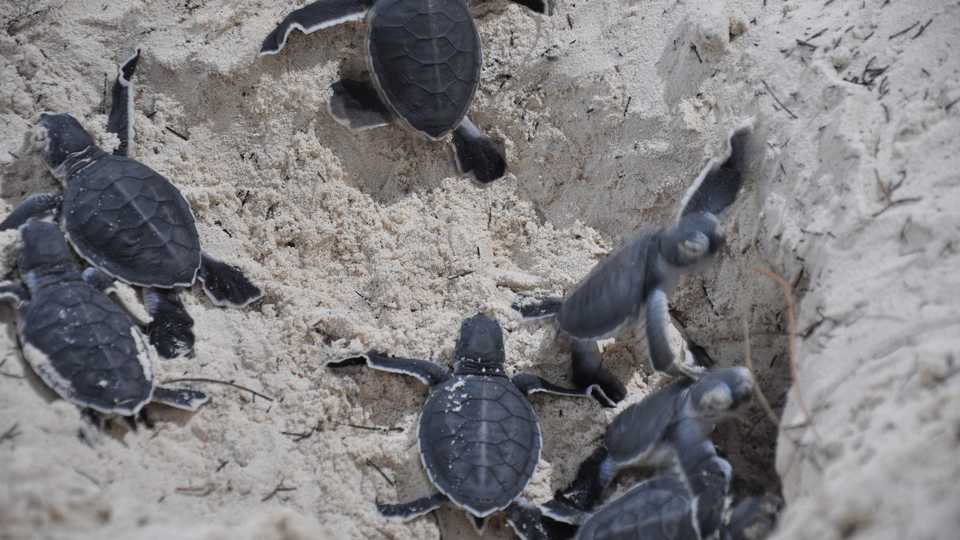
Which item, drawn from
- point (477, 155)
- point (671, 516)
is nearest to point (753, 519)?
point (671, 516)

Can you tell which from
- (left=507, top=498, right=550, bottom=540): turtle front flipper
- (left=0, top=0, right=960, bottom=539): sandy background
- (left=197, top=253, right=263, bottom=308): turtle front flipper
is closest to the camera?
(left=0, top=0, right=960, bottom=539): sandy background

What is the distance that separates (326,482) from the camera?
8.35 feet

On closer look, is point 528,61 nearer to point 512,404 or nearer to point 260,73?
point 260,73

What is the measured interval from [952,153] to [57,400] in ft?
8.20

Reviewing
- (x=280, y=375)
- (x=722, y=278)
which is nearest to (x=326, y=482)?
(x=280, y=375)

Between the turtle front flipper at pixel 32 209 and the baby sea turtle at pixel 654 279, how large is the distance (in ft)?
5.83

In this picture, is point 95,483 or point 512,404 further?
point 512,404

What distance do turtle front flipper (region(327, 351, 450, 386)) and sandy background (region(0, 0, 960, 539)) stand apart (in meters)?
0.05

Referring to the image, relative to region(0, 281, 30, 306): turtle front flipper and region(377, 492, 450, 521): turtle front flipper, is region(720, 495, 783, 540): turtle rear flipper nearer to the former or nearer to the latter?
region(377, 492, 450, 521): turtle front flipper

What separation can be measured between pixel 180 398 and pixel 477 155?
1.37 meters

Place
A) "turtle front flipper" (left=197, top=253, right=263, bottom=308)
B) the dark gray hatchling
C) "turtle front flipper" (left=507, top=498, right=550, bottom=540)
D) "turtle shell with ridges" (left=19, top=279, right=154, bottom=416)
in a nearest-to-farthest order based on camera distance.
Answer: the dark gray hatchling → "turtle shell with ridges" (left=19, top=279, right=154, bottom=416) → "turtle front flipper" (left=507, top=498, right=550, bottom=540) → "turtle front flipper" (left=197, top=253, right=263, bottom=308)

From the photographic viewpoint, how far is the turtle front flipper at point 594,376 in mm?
2801

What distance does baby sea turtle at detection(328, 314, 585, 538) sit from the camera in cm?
251

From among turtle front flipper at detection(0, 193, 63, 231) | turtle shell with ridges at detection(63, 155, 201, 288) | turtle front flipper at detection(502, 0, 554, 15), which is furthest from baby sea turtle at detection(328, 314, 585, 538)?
turtle front flipper at detection(502, 0, 554, 15)
